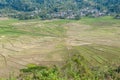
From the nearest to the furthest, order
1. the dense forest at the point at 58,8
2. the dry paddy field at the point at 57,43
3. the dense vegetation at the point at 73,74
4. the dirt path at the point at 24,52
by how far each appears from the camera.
Result: the dense vegetation at the point at 73,74 < the dirt path at the point at 24,52 < the dry paddy field at the point at 57,43 < the dense forest at the point at 58,8

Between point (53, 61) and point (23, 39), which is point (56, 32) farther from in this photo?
point (53, 61)

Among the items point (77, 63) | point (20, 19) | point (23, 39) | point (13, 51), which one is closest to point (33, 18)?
point (20, 19)

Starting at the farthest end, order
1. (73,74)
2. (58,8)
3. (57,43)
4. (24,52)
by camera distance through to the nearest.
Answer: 1. (58,8)
2. (57,43)
3. (24,52)
4. (73,74)

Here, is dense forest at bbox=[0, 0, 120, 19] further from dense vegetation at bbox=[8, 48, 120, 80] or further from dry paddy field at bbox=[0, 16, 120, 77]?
dense vegetation at bbox=[8, 48, 120, 80]

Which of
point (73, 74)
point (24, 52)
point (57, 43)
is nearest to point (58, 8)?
point (57, 43)

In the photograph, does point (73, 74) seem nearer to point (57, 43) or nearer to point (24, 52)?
point (24, 52)

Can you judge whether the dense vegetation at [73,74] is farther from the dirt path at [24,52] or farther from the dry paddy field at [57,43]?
the dirt path at [24,52]

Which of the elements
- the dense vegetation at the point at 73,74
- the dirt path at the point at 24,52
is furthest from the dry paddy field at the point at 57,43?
the dense vegetation at the point at 73,74
